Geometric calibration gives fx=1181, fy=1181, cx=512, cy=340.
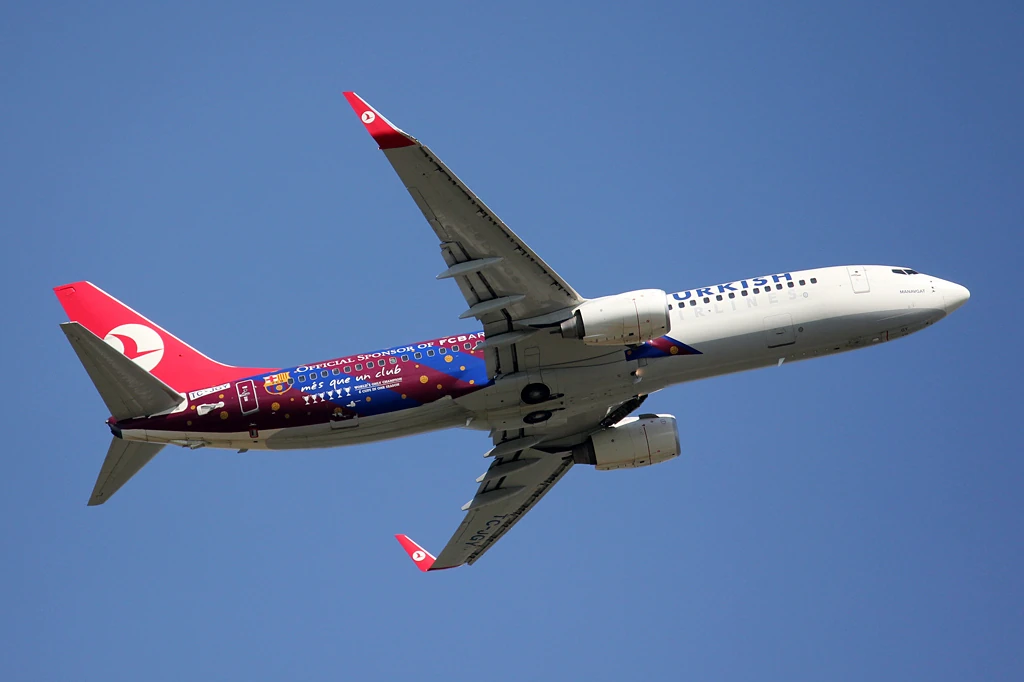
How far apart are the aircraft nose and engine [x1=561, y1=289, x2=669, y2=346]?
42.0ft

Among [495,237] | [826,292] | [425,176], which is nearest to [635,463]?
[826,292]

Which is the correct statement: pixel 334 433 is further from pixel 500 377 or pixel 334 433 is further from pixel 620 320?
pixel 620 320

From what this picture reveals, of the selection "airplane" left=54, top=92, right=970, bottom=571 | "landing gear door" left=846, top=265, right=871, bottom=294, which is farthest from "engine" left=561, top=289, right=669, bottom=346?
"landing gear door" left=846, top=265, right=871, bottom=294

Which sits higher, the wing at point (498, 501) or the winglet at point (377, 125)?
the winglet at point (377, 125)

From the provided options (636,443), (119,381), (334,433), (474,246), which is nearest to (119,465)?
(119,381)

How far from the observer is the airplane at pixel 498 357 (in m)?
42.0

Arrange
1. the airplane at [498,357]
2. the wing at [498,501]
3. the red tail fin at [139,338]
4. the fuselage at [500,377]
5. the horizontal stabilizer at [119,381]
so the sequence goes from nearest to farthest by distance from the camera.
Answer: the horizontal stabilizer at [119,381], the airplane at [498,357], the fuselage at [500,377], the red tail fin at [139,338], the wing at [498,501]

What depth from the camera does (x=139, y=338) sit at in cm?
4775

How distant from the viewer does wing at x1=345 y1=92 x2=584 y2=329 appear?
36438 millimetres

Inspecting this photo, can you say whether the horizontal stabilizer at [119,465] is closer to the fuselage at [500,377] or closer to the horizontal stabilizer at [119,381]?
the fuselage at [500,377]

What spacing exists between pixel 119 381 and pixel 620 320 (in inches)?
709

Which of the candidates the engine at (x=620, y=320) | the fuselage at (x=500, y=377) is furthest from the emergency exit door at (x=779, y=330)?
the engine at (x=620, y=320)

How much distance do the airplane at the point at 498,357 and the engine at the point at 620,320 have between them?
0.05 meters

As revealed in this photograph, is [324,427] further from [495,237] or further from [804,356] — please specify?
[804,356]
